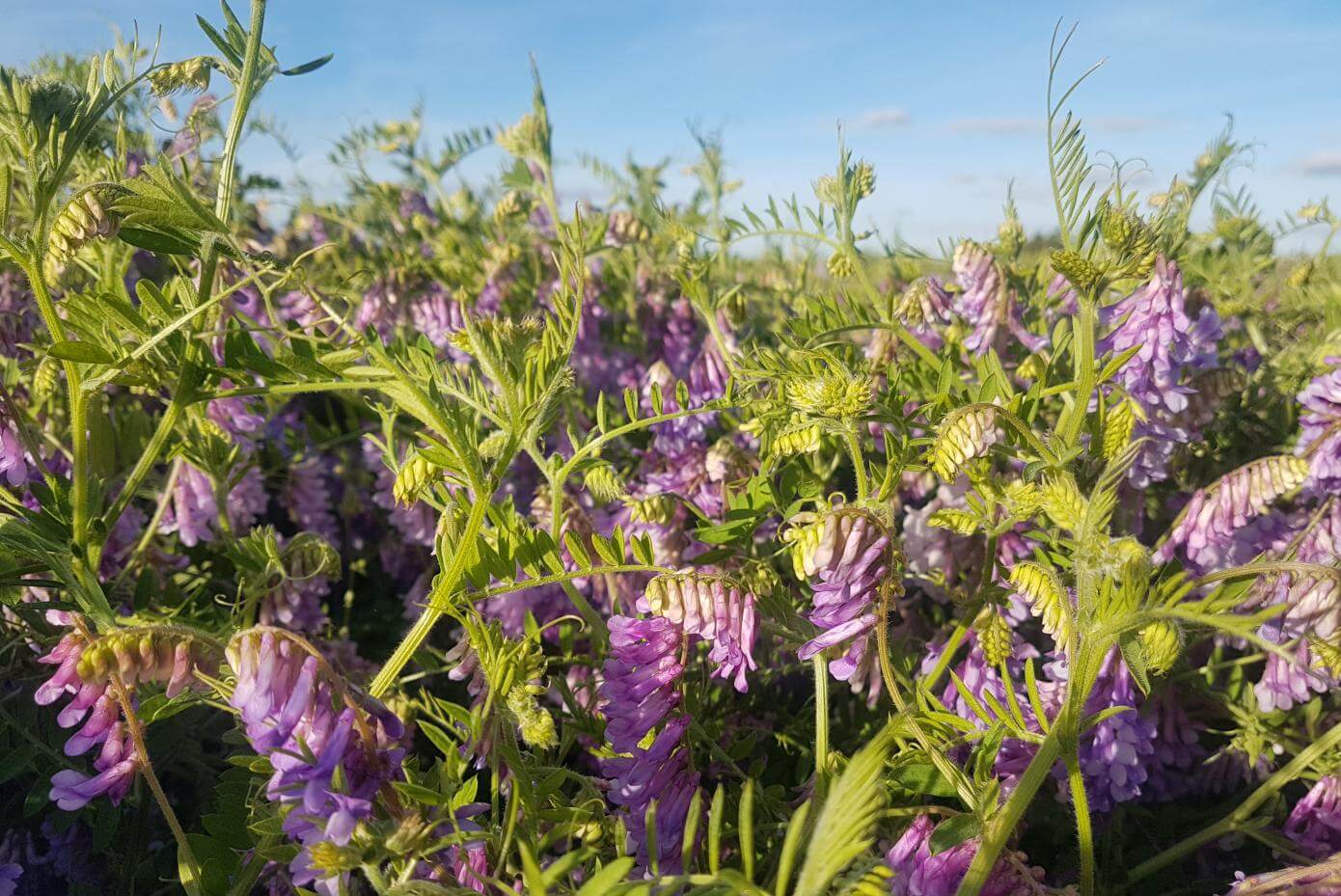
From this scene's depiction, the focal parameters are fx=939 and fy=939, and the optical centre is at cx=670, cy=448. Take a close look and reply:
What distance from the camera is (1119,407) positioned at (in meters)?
1.41

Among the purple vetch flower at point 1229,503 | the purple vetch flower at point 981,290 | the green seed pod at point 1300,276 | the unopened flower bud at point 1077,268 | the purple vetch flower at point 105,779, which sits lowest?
the purple vetch flower at point 105,779

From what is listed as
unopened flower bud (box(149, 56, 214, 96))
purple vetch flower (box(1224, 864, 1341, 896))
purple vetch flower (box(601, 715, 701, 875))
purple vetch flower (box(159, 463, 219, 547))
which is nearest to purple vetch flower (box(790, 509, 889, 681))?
purple vetch flower (box(601, 715, 701, 875))

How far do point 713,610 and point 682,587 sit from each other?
0.04m

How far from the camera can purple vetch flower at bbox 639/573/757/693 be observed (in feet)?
3.64

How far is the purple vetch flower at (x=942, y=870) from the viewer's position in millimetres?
986

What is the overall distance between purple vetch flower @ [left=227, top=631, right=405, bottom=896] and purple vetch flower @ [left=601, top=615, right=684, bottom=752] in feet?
1.09

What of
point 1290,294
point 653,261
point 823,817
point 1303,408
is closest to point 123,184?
point 823,817

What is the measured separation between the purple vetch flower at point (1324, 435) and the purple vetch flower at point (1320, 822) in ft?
1.53

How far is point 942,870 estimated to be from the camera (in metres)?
1.01

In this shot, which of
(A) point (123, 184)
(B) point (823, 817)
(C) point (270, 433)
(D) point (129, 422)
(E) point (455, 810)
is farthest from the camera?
(C) point (270, 433)

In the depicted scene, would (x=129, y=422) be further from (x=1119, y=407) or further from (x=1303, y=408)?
(x=1303, y=408)

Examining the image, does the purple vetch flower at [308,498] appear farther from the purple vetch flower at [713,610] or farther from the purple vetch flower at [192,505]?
the purple vetch flower at [713,610]

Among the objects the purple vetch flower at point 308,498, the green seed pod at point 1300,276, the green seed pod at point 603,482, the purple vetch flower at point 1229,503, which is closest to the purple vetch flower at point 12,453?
the green seed pod at point 603,482

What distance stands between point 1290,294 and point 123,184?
116 inches
